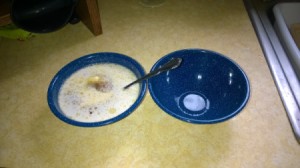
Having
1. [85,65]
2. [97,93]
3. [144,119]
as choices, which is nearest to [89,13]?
[85,65]

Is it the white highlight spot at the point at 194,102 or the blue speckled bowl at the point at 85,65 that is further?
the white highlight spot at the point at 194,102

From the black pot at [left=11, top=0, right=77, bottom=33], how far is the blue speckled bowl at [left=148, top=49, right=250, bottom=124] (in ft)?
0.94

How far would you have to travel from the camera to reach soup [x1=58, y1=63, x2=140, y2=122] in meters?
0.66

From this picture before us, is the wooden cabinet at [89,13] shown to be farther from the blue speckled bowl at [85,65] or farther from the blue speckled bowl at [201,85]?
the blue speckled bowl at [201,85]

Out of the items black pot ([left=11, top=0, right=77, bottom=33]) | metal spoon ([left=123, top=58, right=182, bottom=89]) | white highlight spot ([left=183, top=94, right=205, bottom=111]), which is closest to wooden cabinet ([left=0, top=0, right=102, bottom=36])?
black pot ([left=11, top=0, right=77, bottom=33])

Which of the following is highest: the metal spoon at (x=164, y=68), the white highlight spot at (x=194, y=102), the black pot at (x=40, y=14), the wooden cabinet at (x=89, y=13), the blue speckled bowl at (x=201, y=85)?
the black pot at (x=40, y=14)

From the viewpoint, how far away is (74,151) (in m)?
0.59

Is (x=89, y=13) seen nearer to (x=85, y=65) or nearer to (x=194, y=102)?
(x=85, y=65)

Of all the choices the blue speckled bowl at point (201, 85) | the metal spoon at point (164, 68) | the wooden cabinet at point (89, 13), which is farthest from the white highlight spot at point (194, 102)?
the wooden cabinet at point (89, 13)

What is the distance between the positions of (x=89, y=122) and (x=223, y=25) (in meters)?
0.57

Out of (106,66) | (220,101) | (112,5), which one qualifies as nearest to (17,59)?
(106,66)

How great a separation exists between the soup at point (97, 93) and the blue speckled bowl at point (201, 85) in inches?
3.3

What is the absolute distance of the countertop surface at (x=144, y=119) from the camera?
57cm

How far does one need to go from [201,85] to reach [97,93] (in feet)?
1.07
